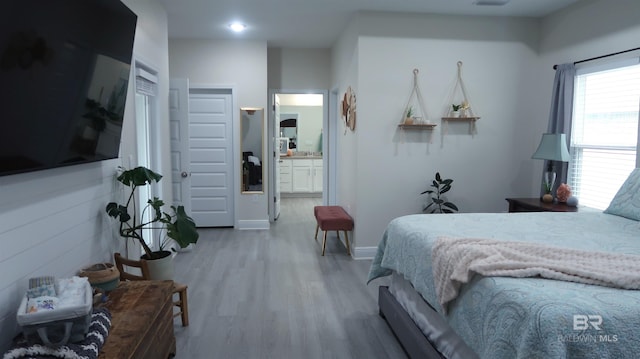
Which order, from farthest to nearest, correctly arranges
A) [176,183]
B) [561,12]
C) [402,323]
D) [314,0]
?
1. [176,183]
2. [561,12]
3. [314,0]
4. [402,323]

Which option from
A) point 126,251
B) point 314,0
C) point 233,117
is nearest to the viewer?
point 126,251

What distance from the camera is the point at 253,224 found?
230 inches

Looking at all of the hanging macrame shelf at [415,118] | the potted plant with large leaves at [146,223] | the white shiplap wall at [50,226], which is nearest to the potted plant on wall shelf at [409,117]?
the hanging macrame shelf at [415,118]

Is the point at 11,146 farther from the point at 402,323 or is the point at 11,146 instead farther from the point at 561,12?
the point at 561,12

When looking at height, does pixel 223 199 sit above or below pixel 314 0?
below

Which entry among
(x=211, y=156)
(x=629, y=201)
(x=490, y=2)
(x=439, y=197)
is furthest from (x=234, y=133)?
(x=629, y=201)

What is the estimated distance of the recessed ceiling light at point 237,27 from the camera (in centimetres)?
479

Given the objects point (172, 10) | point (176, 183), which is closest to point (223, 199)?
point (176, 183)

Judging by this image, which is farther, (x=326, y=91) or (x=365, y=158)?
(x=326, y=91)

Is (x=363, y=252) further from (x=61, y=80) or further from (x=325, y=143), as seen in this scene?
(x=61, y=80)

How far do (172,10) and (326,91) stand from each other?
259 centimetres

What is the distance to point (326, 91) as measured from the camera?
20.4 feet

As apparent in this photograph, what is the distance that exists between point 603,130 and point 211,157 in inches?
182

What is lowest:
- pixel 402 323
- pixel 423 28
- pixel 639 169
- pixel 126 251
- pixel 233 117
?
pixel 402 323
